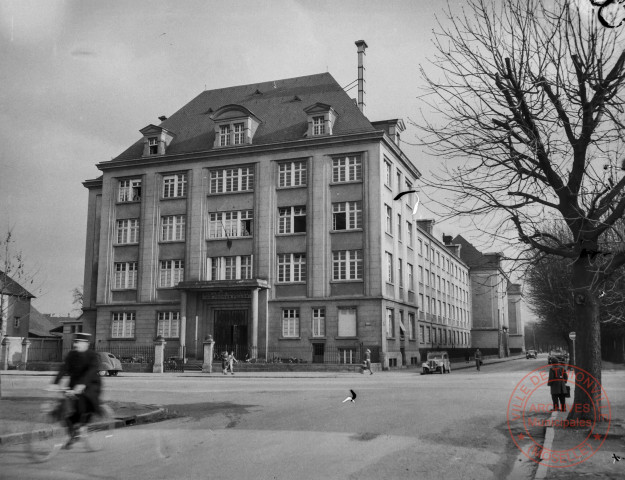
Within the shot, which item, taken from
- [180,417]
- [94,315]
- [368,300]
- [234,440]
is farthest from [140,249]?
[234,440]

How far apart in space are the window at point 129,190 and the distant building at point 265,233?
0.36 ft

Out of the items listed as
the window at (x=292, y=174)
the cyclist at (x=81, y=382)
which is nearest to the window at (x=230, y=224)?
the window at (x=292, y=174)

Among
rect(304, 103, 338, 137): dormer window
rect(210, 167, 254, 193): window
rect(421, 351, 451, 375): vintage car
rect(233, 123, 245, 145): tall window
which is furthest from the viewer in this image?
rect(233, 123, 245, 145): tall window

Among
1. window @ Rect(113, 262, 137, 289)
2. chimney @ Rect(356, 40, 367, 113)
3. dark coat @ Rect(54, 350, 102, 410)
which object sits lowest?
dark coat @ Rect(54, 350, 102, 410)

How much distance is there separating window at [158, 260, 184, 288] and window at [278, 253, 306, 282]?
7698mm

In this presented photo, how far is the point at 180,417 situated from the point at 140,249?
33793 mm

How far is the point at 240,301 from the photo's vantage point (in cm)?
4303

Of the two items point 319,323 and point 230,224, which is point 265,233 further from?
point 319,323

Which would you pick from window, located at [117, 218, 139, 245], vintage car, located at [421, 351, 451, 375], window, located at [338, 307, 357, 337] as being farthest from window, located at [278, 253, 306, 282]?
window, located at [117, 218, 139, 245]

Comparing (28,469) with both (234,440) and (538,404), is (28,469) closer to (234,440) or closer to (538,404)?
(234,440)

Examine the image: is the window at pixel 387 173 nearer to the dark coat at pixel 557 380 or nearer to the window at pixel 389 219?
the window at pixel 389 219

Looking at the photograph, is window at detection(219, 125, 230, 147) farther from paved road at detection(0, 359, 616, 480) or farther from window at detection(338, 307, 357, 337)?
paved road at detection(0, 359, 616, 480)

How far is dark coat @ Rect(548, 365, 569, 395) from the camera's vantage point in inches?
546

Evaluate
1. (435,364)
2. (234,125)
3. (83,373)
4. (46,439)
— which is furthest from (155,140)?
(83,373)
